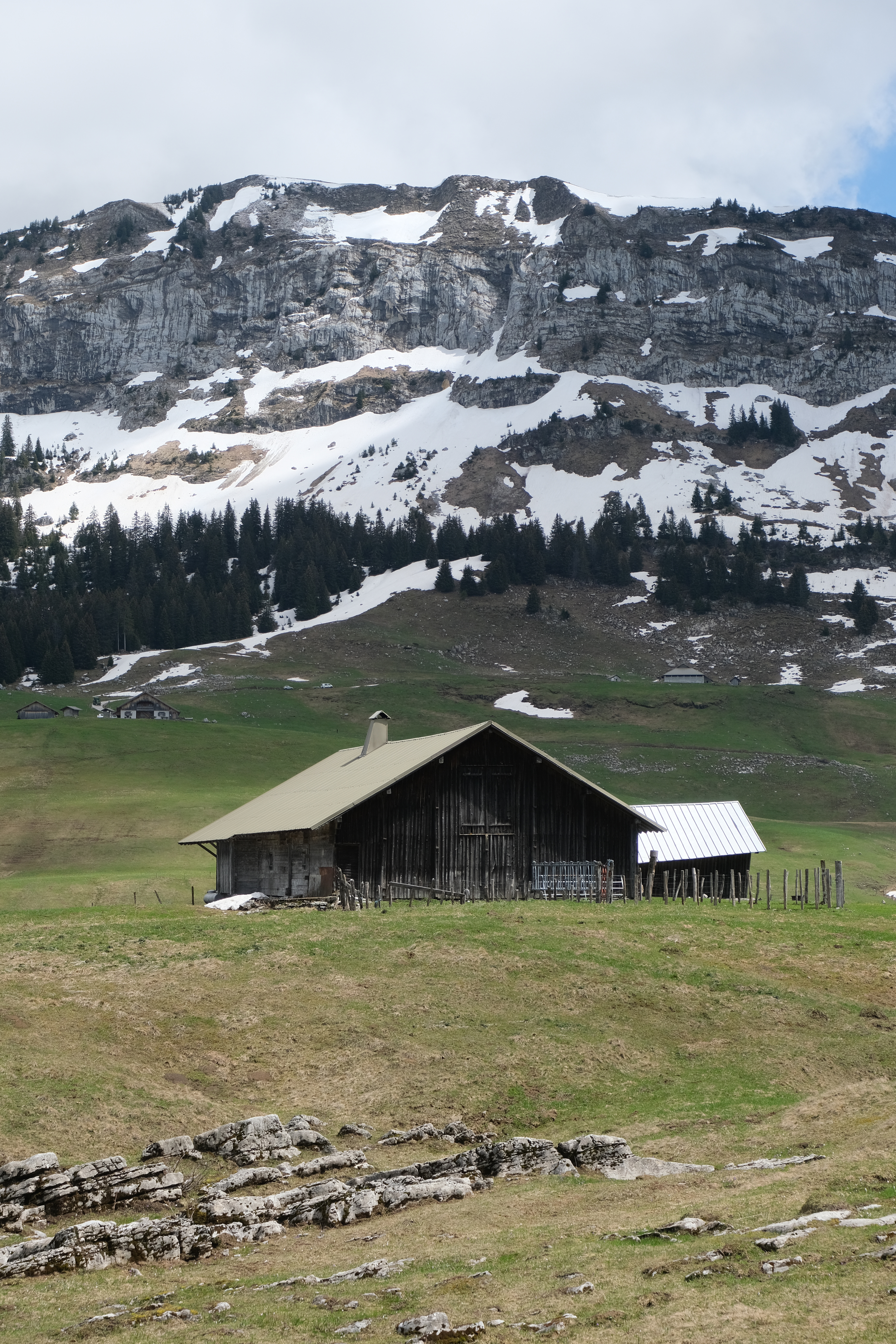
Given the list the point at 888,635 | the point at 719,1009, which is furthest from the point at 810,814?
the point at 888,635

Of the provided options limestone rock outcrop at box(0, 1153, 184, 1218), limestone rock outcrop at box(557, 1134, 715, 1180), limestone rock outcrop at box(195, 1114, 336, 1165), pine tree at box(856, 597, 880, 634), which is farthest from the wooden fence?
pine tree at box(856, 597, 880, 634)

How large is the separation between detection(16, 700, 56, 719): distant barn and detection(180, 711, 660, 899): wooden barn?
9283 centimetres

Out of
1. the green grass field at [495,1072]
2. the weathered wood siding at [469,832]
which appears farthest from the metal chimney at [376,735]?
the green grass field at [495,1072]

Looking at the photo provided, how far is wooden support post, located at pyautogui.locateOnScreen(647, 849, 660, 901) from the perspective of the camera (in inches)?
1879

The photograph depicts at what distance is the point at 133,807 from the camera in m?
82.6

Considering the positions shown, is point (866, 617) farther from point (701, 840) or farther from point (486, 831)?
Answer: point (486, 831)

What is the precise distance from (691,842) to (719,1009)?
2359cm

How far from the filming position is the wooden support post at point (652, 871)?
47.7m

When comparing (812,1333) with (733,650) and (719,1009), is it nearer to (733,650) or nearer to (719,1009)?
(719,1009)

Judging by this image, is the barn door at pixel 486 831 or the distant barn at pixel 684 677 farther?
the distant barn at pixel 684 677

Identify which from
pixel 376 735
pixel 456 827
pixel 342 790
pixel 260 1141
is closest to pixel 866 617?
pixel 376 735

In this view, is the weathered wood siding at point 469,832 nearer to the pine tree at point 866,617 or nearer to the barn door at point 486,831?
the barn door at point 486,831

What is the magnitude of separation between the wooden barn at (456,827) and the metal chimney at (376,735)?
Result: 7.37 meters

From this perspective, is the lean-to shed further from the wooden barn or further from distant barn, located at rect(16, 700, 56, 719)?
distant barn, located at rect(16, 700, 56, 719)
